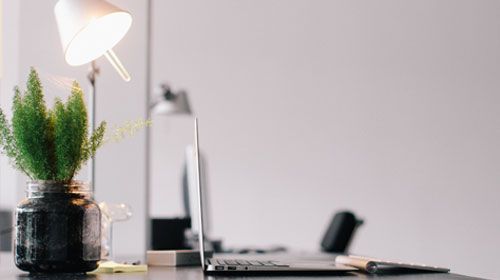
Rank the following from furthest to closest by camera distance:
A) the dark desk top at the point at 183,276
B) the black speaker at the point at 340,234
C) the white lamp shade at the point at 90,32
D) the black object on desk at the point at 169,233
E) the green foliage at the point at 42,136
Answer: the black speaker at the point at 340,234, the black object on desk at the point at 169,233, the white lamp shade at the point at 90,32, the green foliage at the point at 42,136, the dark desk top at the point at 183,276

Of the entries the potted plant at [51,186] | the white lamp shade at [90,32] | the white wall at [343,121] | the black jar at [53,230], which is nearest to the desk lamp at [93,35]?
the white lamp shade at [90,32]

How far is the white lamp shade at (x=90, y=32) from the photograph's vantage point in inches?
75.5

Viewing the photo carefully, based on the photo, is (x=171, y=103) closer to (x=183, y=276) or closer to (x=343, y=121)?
(x=343, y=121)

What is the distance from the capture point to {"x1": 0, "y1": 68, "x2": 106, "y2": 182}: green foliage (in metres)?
1.66

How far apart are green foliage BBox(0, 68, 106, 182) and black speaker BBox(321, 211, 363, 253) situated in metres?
2.89

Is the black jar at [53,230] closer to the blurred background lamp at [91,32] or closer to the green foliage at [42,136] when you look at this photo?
the green foliage at [42,136]

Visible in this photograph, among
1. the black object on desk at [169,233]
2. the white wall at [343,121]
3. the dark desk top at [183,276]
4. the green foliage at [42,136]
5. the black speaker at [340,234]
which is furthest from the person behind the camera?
the white wall at [343,121]

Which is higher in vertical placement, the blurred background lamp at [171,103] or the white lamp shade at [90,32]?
the blurred background lamp at [171,103]

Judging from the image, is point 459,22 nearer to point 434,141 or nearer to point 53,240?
point 434,141

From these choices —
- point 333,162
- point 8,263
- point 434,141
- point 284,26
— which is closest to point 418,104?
point 434,141

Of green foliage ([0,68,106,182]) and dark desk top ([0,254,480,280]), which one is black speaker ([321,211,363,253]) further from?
green foliage ([0,68,106,182])

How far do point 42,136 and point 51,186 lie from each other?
0.10 meters

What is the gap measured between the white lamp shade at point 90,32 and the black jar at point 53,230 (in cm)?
43

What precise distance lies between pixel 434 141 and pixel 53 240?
4891 millimetres
